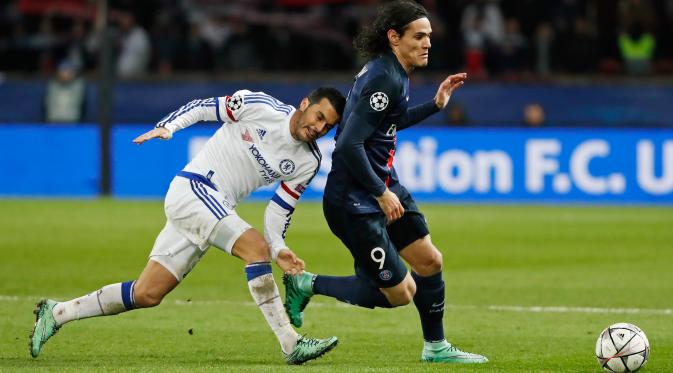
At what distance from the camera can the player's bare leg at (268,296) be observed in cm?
747

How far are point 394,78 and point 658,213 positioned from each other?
39.5 feet

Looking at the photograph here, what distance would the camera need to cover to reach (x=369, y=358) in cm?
790

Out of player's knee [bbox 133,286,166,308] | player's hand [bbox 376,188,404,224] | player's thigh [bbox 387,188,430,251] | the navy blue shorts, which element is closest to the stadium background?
player's thigh [bbox 387,188,430,251]

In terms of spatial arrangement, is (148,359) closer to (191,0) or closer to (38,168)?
(38,168)

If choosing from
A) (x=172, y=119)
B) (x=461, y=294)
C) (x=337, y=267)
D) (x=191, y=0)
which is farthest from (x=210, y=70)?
(x=172, y=119)

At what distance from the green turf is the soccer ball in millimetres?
201

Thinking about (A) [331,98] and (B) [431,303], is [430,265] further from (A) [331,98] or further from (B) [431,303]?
(A) [331,98]

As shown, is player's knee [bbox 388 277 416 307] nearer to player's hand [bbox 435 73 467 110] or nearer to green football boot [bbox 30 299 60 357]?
player's hand [bbox 435 73 467 110]

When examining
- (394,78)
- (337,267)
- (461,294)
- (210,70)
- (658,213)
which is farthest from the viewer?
(210,70)

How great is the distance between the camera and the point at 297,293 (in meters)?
8.15

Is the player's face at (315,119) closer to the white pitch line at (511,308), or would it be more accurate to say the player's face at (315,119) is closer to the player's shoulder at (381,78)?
the player's shoulder at (381,78)

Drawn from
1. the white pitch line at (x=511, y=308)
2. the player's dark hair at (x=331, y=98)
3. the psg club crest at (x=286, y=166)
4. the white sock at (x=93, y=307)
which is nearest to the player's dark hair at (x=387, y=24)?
the player's dark hair at (x=331, y=98)

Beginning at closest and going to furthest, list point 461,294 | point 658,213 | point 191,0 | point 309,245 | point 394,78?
1. point 394,78
2. point 461,294
3. point 309,245
4. point 658,213
5. point 191,0

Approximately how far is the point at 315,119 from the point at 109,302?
157 centimetres
